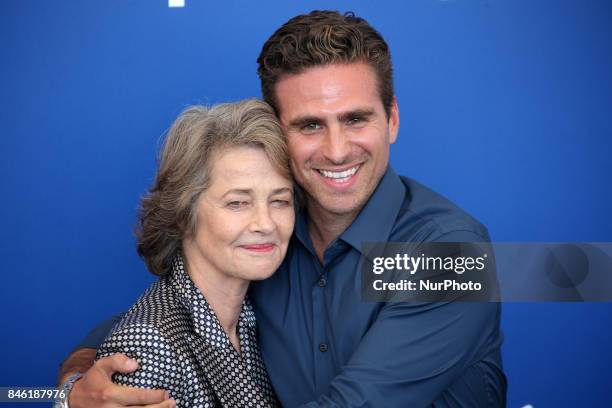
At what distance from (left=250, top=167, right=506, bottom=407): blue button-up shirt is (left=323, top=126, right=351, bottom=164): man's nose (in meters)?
0.17

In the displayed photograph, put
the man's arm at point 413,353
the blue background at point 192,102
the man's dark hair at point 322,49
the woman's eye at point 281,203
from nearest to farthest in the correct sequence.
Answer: the man's arm at point 413,353 < the woman's eye at point 281,203 < the man's dark hair at point 322,49 < the blue background at point 192,102

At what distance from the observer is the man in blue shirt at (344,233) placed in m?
2.25

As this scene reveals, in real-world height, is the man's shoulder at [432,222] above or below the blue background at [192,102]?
below

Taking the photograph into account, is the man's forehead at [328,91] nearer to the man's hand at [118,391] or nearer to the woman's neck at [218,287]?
the woman's neck at [218,287]

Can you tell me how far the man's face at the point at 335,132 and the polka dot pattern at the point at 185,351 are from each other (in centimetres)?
46

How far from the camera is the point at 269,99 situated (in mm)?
2596

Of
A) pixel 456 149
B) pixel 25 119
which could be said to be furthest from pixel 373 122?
pixel 25 119

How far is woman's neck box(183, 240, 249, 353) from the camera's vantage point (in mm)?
2348

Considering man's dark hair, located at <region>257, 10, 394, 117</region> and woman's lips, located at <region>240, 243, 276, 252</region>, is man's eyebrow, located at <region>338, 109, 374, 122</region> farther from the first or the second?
woman's lips, located at <region>240, 243, 276, 252</region>

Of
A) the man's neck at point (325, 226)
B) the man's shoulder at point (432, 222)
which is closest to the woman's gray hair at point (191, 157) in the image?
the man's neck at point (325, 226)

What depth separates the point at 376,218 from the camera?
8.10 feet

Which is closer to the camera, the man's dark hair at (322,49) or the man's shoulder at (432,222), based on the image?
the man's shoulder at (432,222)

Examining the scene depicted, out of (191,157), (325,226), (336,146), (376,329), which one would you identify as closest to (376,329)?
(376,329)

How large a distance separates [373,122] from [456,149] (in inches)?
43.1
